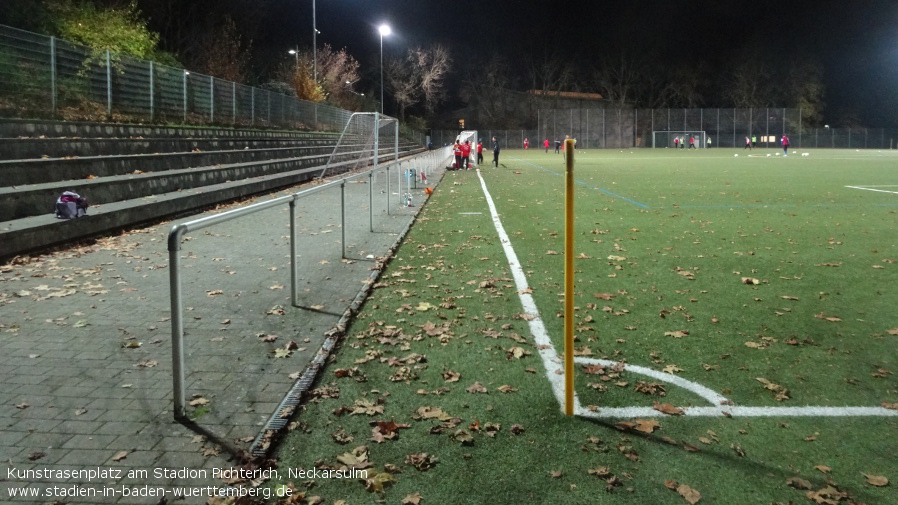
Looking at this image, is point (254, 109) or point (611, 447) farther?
point (254, 109)

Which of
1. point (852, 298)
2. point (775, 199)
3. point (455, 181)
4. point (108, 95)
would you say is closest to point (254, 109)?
point (455, 181)

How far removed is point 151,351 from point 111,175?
10.1 meters

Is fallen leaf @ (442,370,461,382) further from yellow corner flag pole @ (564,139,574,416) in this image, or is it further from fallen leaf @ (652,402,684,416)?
fallen leaf @ (652,402,684,416)

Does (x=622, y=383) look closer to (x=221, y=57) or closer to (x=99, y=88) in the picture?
(x=99, y=88)

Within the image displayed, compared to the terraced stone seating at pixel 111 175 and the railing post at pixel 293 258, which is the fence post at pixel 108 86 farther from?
the railing post at pixel 293 258

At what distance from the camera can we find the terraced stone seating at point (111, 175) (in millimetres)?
10766

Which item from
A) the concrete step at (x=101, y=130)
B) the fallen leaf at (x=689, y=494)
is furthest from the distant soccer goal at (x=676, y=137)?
the fallen leaf at (x=689, y=494)

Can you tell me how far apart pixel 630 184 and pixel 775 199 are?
22.0 feet

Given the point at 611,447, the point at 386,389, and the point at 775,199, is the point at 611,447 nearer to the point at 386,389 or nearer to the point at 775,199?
the point at 386,389

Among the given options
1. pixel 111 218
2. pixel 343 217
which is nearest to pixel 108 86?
pixel 111 218

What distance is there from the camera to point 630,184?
85.4ft

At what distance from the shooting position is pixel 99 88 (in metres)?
17.8

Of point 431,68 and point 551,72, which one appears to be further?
point 551,72

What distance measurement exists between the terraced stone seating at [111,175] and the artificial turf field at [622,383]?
5145 millimetres
